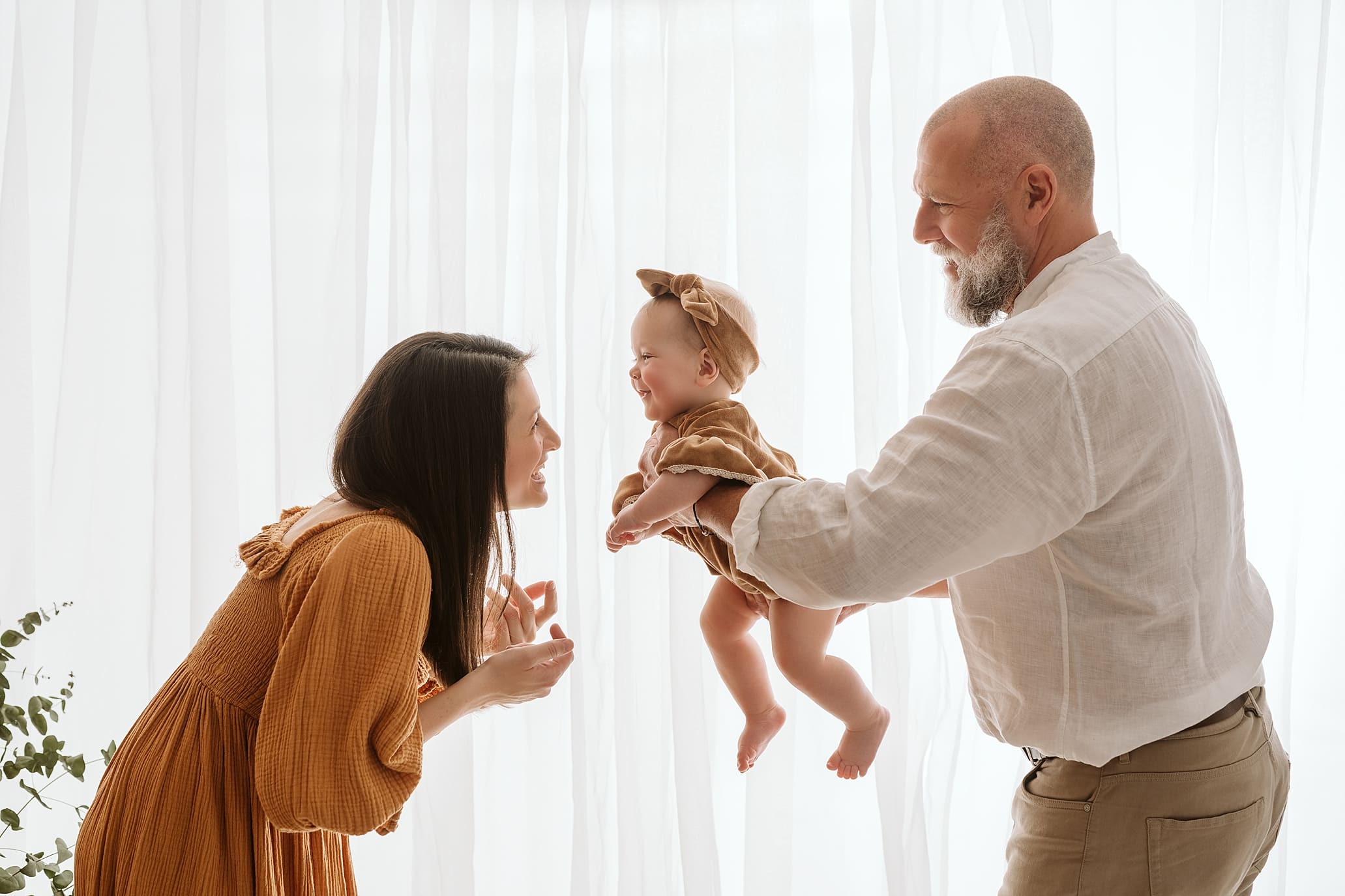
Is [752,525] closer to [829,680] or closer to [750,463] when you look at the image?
[750,463]

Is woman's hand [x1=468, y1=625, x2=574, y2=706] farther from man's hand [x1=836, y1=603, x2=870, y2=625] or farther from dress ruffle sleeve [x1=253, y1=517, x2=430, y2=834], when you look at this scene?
man's hand [x1=836, y1=603, x2=870, y2=625]

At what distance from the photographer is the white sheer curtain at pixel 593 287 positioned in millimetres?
2020

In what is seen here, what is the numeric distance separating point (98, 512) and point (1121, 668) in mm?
1993

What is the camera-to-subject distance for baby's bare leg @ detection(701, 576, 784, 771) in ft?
6.00

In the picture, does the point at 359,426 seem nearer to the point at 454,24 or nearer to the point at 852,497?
the point at 852,497

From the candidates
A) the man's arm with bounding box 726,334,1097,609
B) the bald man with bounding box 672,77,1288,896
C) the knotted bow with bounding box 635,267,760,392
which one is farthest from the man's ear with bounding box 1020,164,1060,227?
the knotted bow with bounding box 635,267,760,392

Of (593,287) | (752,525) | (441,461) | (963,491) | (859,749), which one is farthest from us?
(593,287)

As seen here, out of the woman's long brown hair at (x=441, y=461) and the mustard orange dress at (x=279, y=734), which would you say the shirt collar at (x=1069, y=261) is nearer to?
→ the woman's long brown hair at (x=441, y=461)

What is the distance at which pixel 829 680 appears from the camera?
5.76ft

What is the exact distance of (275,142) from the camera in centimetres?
209

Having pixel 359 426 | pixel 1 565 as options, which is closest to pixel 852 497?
pixel 359 426

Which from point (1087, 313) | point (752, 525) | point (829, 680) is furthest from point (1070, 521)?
point (829, 680)

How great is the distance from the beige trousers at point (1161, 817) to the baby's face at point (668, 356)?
82cm

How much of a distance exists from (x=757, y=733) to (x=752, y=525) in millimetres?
619
